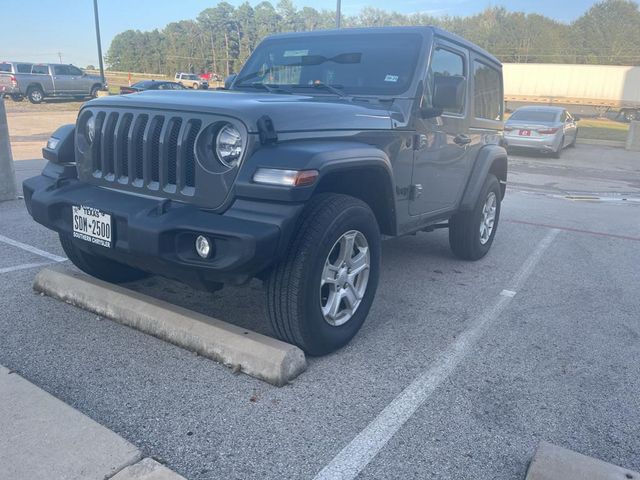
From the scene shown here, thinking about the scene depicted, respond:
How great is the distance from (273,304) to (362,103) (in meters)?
1.60

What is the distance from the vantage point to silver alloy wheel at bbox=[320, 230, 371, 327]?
3.42 meters

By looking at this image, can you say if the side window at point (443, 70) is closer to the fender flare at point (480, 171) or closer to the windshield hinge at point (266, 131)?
the fender flare at point (480, 171)

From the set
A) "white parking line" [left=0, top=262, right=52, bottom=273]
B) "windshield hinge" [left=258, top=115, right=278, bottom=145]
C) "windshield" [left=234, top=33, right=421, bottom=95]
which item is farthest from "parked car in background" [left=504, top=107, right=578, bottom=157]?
"windshield hinge" [left=258, top=115, right=278, bottom=145]

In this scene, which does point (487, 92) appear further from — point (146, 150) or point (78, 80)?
point (78, 80)

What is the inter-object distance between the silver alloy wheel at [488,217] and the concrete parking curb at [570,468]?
11.4 ft

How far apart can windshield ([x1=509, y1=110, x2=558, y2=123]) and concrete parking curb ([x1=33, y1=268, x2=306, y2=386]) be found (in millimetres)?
16258

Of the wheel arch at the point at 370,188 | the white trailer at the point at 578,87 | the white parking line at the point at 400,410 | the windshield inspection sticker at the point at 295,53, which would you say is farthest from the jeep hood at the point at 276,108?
the white trailer at the point at 578,87

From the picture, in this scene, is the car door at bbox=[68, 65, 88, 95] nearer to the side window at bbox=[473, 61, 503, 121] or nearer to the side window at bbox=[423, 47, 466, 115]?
the side window at bbox=[473, 61, 503, 121]

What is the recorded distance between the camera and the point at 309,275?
3092 millimetres

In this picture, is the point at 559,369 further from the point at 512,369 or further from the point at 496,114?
the point at 496,114

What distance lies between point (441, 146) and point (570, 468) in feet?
9.29

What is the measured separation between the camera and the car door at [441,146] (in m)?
4.30

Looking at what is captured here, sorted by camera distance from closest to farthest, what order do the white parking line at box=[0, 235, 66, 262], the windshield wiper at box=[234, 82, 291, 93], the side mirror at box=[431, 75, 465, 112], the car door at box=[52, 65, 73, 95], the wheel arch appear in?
1. the wheel arch
2. the side mirror at box=[431, 75, 465, 112]
3. the windshield wiper at box=[234, 82, 291, 93]
4. the white parking line at box=[0, 235, 66, 262]
5. the car door at box=[52, 65, 73, 95]

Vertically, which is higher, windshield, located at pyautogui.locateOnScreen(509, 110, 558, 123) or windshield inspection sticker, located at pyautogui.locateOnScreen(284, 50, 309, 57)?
windshield inspection sticker, located at pyautogui.locateOnScreen(284, 50, 309, 57)
